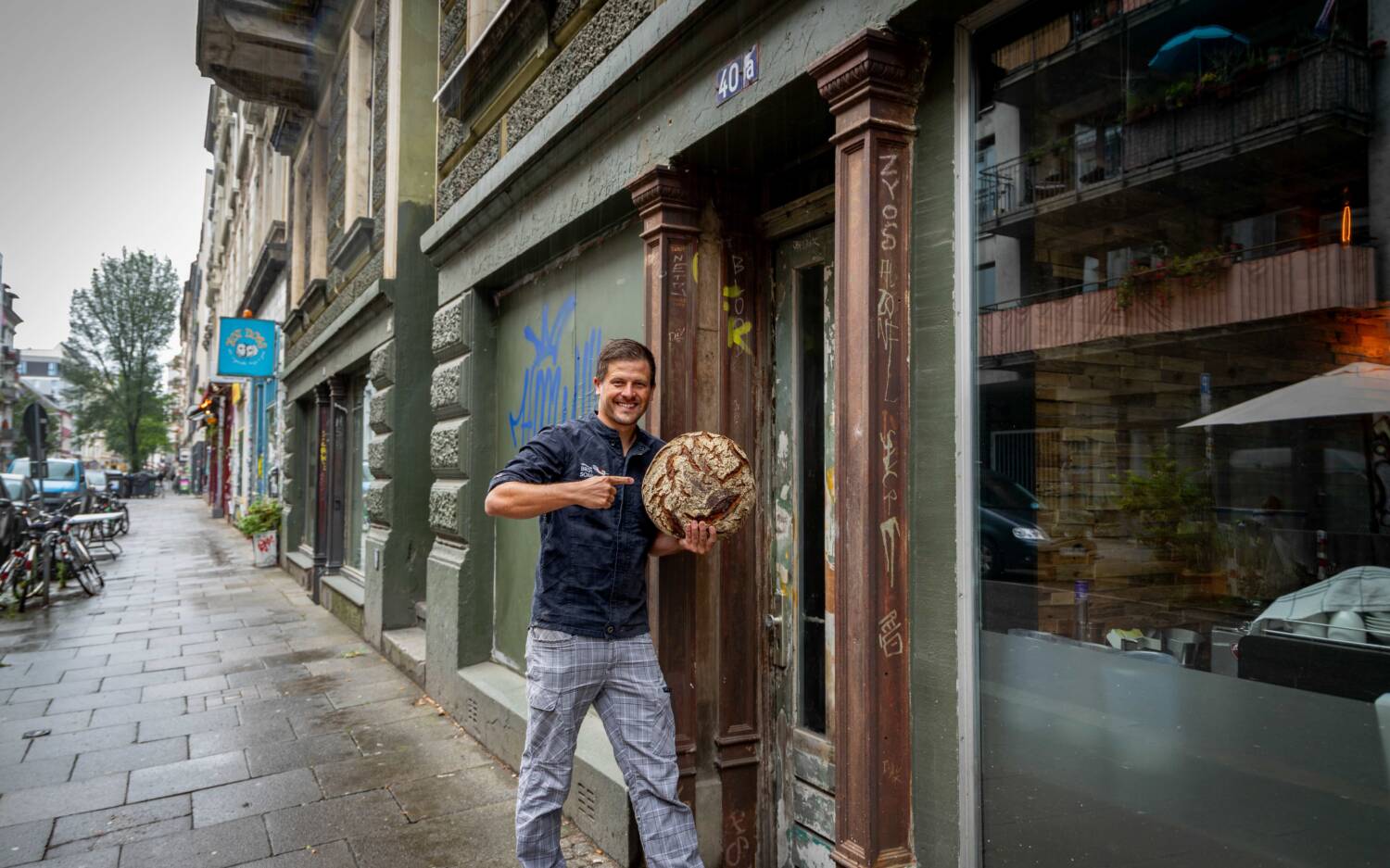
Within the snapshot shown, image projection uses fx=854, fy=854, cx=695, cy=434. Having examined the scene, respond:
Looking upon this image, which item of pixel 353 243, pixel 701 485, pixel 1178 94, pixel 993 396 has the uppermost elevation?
pixel 353 243

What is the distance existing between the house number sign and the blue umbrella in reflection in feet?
4.67

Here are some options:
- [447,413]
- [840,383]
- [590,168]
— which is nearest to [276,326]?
[447,413]

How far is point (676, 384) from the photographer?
3430 mm

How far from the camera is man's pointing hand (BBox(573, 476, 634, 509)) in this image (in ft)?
8.66

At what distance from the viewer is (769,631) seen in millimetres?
3553

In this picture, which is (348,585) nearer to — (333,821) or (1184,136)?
(333,821)

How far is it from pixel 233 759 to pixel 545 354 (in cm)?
289

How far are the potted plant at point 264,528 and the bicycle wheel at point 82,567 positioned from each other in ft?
7.57

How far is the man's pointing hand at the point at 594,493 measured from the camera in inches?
104

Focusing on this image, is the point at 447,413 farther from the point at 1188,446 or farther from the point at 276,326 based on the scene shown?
the point at 276,326

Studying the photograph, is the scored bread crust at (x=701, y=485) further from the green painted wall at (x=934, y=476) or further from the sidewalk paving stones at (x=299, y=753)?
the sidewalk paving stones at (x=299, y=753)

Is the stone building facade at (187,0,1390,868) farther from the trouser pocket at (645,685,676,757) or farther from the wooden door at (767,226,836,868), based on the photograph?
the trouser pocket at (645,685,676,757)

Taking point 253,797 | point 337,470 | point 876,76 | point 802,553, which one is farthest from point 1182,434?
point 337,470

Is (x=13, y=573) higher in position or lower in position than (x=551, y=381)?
lower
